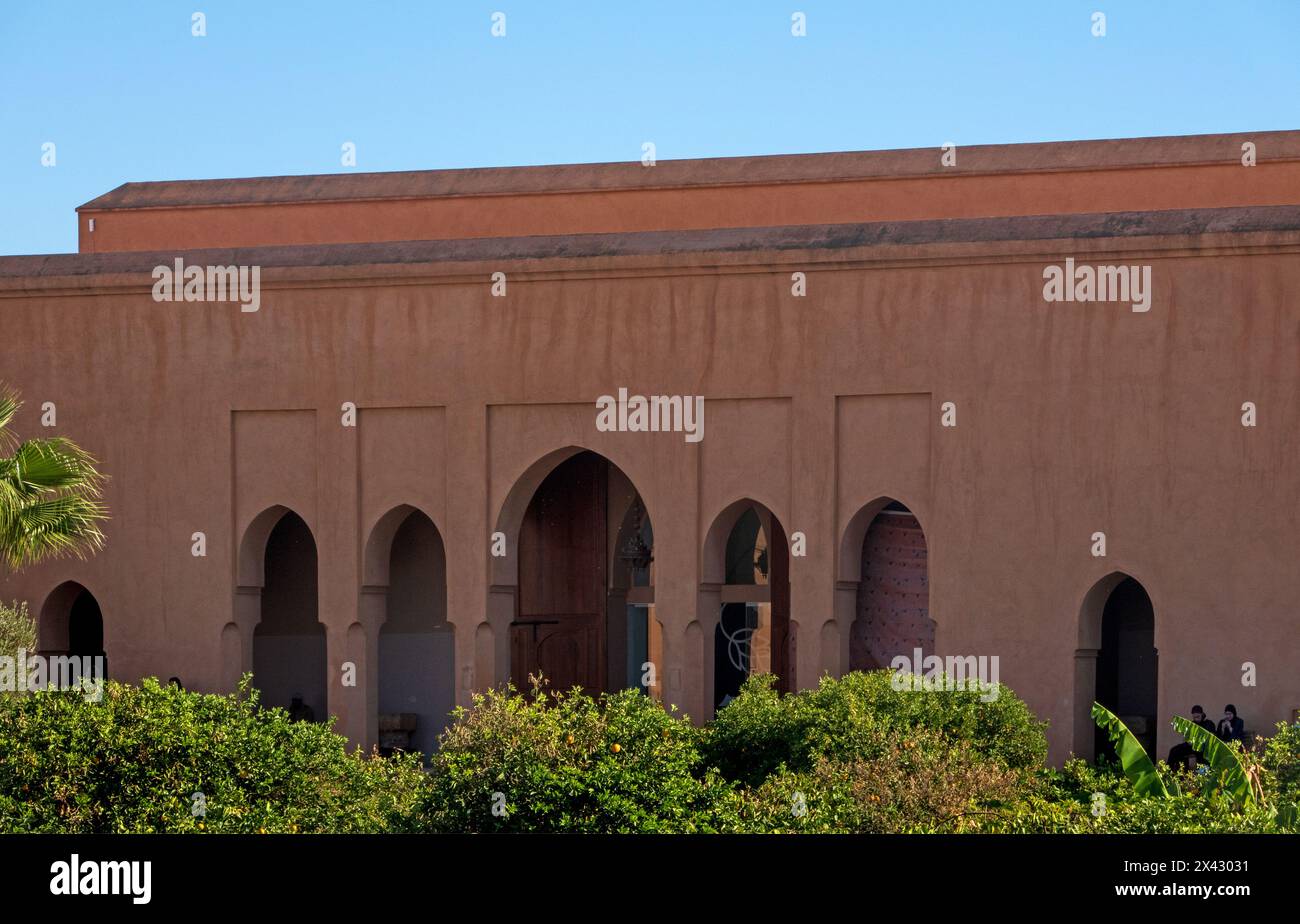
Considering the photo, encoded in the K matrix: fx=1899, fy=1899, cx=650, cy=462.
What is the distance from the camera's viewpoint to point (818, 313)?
16.5 m

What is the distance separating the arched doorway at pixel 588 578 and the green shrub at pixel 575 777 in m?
8.36

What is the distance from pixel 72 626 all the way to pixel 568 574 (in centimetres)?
517

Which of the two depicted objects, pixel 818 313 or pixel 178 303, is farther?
pixel 178 303

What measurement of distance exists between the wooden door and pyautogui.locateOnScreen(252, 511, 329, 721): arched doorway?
235 centimetres

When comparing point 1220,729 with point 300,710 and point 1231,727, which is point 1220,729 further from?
point 300,710

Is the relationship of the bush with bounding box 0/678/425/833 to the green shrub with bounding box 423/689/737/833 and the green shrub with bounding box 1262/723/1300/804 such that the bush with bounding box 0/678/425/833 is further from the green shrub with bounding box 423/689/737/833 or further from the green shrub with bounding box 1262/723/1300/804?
the green shrub with bounding box 1262/723/1300/804

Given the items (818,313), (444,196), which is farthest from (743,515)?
(444,196)

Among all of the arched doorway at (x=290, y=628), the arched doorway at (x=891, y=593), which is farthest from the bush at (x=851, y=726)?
the arched doorway at (x=290, y=628)

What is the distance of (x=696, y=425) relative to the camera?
16844 mm

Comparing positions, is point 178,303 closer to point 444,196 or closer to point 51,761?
point 444,196

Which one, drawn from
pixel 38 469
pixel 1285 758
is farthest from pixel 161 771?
pixel 1285 758

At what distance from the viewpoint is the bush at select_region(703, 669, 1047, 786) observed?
12.0m
